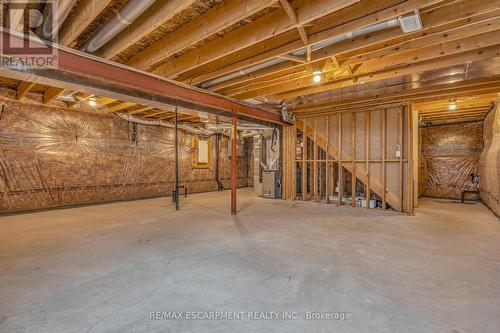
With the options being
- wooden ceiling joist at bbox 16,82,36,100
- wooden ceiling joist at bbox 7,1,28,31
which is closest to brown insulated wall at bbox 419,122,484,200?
wooden ceiling joist at bbox 7,1,28,31

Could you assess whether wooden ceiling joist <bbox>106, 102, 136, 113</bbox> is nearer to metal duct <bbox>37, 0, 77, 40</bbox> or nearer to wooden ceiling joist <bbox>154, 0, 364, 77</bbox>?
wooden ceiling joist <bbox>154, 0, 364, 77</bbox>

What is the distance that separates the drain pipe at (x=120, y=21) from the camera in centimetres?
198

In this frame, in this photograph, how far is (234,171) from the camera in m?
4.70

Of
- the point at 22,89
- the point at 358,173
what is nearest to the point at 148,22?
the point at 22,89

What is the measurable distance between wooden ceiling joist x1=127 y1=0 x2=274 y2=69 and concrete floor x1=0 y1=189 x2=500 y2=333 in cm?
240

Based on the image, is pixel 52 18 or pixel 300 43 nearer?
pixel 52 18

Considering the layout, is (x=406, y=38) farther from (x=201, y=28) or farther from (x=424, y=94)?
(x=424, y=94)

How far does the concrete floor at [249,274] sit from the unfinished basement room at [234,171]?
18 millimetres

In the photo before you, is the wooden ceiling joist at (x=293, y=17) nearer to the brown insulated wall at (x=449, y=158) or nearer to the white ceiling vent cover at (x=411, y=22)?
the white ceiling vent cover at (x=411, y=22)

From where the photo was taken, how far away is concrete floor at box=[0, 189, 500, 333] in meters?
1.52

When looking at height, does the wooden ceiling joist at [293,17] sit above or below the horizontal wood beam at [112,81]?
above

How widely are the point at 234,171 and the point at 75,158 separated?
396 centimetres

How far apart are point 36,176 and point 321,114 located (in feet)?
22.0

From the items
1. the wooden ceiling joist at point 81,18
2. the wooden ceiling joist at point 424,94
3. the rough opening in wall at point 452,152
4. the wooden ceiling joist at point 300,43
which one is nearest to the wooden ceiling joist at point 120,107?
the wooden ceiling joist at point 300,43
